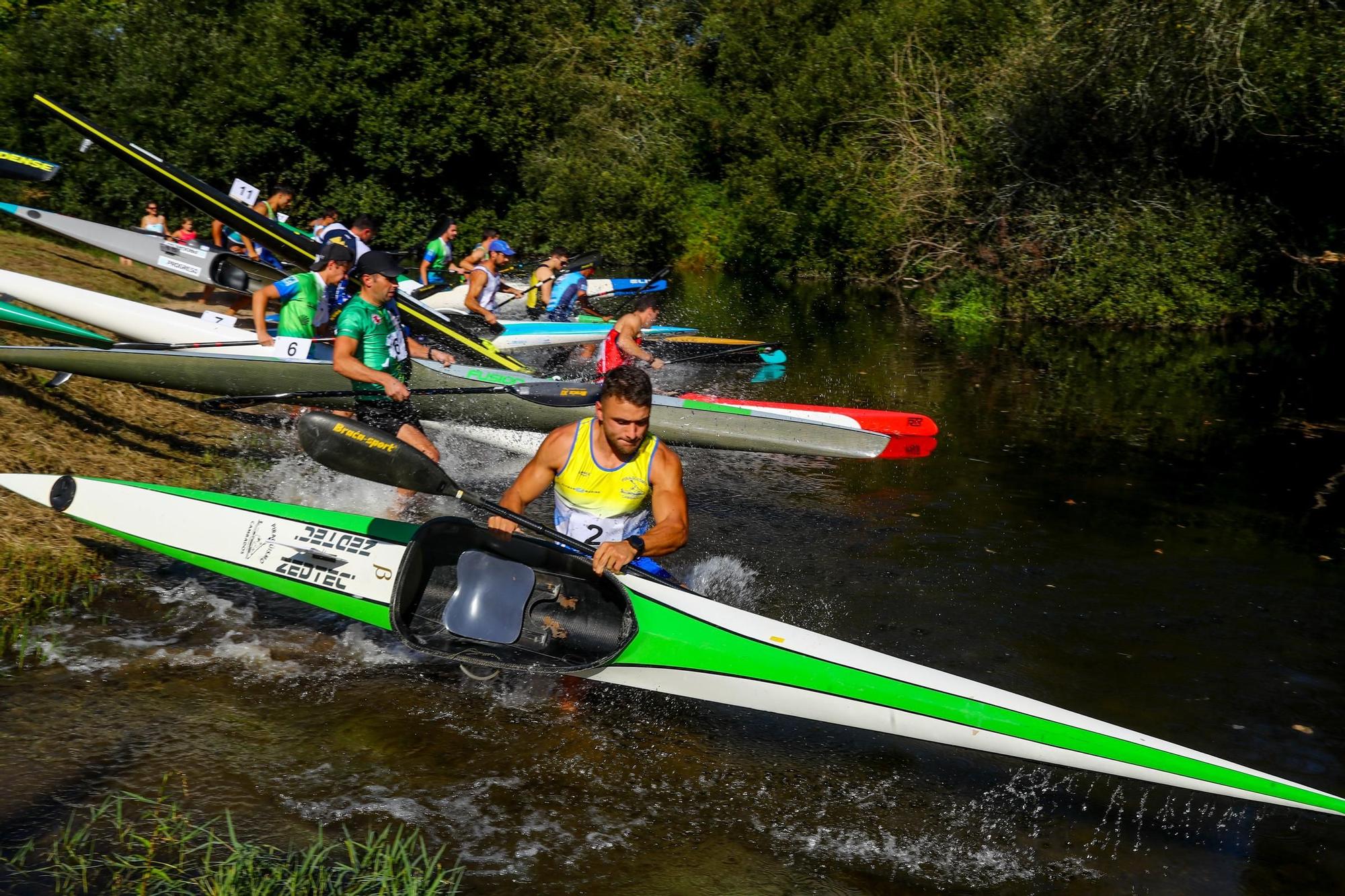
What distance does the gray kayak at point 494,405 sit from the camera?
846 centimetres

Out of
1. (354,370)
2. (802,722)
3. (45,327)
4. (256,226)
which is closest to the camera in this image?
(802,722)

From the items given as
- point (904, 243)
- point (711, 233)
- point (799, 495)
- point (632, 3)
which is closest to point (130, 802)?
point (799, 495)

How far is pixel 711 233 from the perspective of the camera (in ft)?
96.4

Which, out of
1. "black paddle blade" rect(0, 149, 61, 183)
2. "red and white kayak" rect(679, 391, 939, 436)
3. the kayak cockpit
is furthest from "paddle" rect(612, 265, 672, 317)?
the kayak cockpit

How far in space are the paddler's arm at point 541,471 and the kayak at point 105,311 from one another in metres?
5.83

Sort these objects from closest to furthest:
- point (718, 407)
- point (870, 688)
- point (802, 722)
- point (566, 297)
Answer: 1. point (870, 688)
2. point (802, 722)
3. point (718, 407)
4. point (566, 297)

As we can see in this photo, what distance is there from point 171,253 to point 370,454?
337 inches

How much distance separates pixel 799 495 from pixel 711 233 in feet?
70.1

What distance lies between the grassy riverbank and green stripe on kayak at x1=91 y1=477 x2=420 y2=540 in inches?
25.9

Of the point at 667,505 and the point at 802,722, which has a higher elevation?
the point at 667,505

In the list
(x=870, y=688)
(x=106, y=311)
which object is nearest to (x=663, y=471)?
(x=870, y=688)

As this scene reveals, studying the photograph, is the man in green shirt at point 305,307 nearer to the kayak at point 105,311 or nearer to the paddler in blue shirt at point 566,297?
the kayak at point 105,311

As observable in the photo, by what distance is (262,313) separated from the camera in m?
8.98

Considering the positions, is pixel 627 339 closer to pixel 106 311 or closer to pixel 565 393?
pixel 565 393
